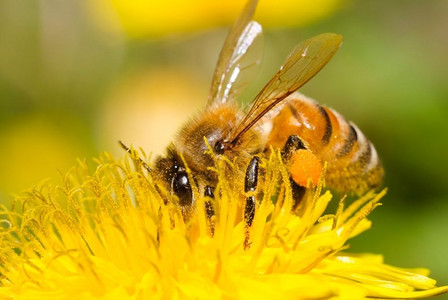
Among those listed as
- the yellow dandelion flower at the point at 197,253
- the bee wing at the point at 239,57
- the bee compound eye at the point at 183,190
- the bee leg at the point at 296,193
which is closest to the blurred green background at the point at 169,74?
the bee wing at the point at 239,57

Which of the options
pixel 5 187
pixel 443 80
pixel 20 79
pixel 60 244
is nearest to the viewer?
pixel 60 244

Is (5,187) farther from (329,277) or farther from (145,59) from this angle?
(329,277)

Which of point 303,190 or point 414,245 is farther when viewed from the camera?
point 414,245

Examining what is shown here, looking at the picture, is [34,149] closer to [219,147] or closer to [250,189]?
[219,147]

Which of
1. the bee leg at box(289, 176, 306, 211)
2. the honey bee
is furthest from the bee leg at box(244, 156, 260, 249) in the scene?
the bee leg at box(289, 176, 306, 211)

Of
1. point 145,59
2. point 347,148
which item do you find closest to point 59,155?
point 145,59

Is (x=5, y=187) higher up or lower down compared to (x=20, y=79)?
lower down

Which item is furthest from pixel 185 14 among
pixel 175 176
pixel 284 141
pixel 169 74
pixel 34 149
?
pixel 175 176
